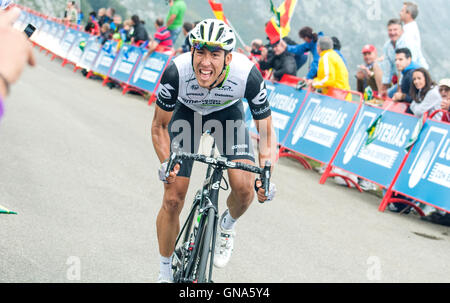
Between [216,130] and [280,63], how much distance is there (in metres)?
8.27

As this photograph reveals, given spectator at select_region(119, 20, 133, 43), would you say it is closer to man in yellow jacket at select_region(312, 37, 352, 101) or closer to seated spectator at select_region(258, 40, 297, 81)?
seated spectator at select_region(258, 40, 297, 81)

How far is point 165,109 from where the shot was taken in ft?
14.3

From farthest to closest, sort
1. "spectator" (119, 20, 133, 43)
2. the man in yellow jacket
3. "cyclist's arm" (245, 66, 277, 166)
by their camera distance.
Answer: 1. "spectator" (119, 20, 133, 43)
2. the man in yellow jacket
3. "cyclist's arm" (245, 66, 277, 166)

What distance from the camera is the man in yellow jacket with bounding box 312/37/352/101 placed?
11.0m

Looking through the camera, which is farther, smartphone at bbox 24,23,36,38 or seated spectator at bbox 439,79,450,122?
seated spectator at bbox 439,79,450,122

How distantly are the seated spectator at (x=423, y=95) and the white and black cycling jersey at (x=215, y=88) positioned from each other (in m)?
4.89

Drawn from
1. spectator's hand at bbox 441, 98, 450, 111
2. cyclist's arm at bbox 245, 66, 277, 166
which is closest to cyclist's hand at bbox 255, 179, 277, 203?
cyclist's arm at bbox 245, 66, 277, 166

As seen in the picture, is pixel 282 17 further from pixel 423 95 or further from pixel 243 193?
pixel 243 193

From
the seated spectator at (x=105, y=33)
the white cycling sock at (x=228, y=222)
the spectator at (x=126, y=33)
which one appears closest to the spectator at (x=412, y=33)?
the white cycling sock at (x=228, y=222)

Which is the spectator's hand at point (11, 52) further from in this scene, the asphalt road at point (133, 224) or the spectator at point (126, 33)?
the spectator at point (126, 33)

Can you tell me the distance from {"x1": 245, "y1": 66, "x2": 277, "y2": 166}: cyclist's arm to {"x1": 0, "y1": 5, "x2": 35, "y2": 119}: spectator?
2.97 metres

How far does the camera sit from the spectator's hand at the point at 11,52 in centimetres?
144

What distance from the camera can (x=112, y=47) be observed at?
1952 cm
